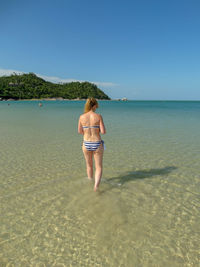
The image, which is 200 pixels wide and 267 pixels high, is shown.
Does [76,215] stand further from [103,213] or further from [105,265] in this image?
[105,265]

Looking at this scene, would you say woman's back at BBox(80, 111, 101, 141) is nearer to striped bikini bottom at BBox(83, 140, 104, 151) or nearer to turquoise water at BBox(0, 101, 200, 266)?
striped bikini bottom at BBox(83, 140, 104, 151)

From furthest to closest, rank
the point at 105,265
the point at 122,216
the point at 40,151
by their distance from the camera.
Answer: the point at 40,151 → the point at 122,216 → the point at 105,265

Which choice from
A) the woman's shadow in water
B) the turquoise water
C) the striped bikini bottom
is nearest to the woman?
the striped bikini bottom

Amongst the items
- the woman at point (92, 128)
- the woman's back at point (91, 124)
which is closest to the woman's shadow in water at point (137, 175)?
the woman at point (92, 128)

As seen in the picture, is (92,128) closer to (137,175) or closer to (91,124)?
(91,124)

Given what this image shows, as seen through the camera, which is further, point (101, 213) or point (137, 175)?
point (137, 175)

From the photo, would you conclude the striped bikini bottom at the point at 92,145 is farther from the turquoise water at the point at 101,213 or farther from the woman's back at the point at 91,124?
the turquoise water at the point at 101,213

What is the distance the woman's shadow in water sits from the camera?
6223 mm

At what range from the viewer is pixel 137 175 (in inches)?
269

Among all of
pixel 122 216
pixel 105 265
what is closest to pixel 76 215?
pixel 122 216

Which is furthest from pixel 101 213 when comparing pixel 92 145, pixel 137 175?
pixel 137 175

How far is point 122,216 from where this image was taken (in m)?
4.35

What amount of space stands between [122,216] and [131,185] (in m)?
1.76

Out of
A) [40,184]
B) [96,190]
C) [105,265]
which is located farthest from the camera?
[40,184]
